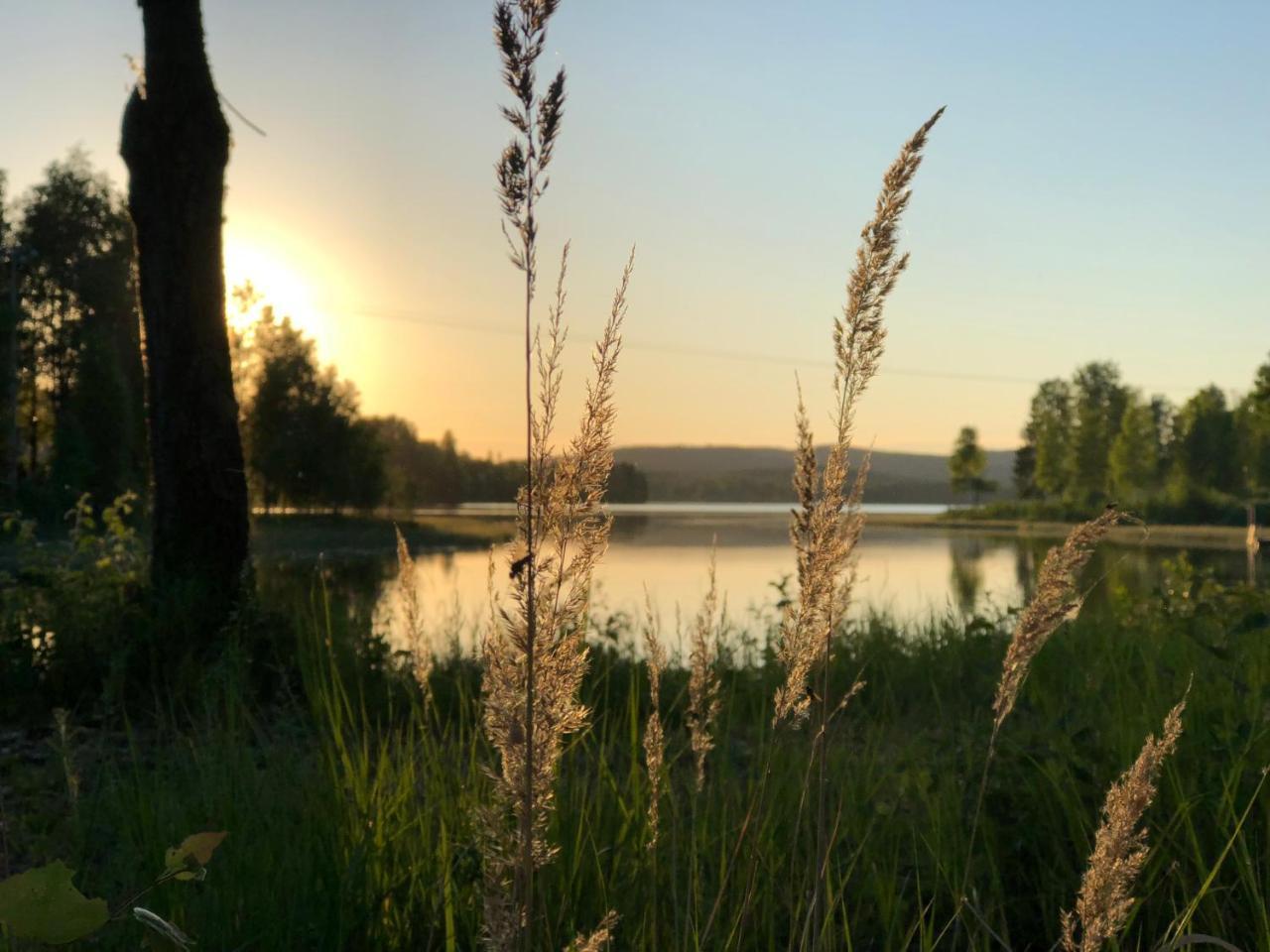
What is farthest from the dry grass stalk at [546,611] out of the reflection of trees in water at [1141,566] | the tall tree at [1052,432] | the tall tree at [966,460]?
the tall tree at [966,460]

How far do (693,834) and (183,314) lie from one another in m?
6.36

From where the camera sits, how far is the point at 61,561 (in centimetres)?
980

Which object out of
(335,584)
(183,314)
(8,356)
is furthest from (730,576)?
(8,356)

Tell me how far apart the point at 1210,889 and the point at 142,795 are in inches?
121

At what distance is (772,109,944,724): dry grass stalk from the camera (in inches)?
56.6

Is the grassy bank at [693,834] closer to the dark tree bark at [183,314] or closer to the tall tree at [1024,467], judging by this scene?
the dark tree bark at [183,314]

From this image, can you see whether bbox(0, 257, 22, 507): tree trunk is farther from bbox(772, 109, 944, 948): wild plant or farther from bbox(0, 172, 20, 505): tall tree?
bbox(772, 109, 944, 948): wild plant

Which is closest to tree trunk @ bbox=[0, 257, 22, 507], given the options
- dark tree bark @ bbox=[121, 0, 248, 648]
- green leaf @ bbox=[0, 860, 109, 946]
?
dark tree bark @ bbox=[121, 0, 248, 648]

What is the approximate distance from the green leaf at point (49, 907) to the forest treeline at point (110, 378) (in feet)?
127

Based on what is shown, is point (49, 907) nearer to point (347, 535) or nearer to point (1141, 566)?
point (1141, 566)

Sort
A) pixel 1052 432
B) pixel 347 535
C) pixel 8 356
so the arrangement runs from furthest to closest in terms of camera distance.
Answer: pixel 1052 432 < pixel 347 535 < pixel 8 356

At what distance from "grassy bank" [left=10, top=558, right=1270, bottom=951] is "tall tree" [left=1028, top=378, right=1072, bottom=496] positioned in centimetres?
7128

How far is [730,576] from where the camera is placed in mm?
24156

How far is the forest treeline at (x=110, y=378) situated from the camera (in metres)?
37.8
